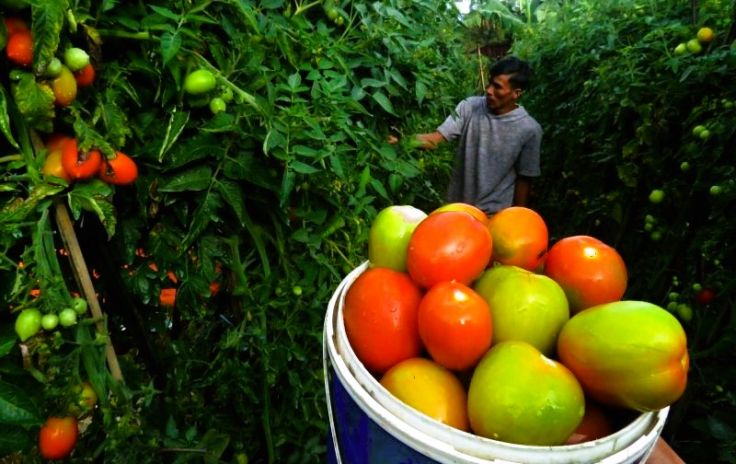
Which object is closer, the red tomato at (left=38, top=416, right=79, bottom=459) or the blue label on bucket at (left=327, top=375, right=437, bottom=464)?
the blue label on bucket at (left=327, top=375, right=437, bottom=464)

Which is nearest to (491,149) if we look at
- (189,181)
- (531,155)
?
(531,155)

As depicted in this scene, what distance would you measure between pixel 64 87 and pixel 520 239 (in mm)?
729

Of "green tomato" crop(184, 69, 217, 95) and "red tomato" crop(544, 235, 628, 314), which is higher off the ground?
"green tomato" crop(184, 69, 217, 95)

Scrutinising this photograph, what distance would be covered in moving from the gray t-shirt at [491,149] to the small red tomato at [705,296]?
1.11 metres

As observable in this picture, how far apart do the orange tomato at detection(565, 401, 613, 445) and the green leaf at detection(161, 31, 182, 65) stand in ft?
2.58

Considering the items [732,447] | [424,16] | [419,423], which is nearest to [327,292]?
[419,423]

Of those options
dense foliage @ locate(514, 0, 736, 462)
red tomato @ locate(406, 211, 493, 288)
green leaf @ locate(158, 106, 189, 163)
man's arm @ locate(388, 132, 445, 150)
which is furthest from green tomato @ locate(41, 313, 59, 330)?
dense foliage @ locate(514, 0, 736, 462)

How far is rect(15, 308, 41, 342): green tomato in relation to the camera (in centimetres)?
71

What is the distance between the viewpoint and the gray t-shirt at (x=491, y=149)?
96.9 inches

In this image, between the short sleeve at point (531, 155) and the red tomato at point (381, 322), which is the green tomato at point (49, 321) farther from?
the short sleeve at point (531, 155)

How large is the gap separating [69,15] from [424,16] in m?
1.15

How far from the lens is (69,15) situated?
0.67m

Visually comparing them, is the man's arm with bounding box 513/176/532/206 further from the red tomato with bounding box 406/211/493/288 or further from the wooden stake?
the wooden stake

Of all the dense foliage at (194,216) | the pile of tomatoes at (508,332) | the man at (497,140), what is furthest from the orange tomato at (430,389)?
the man at (497,140)
